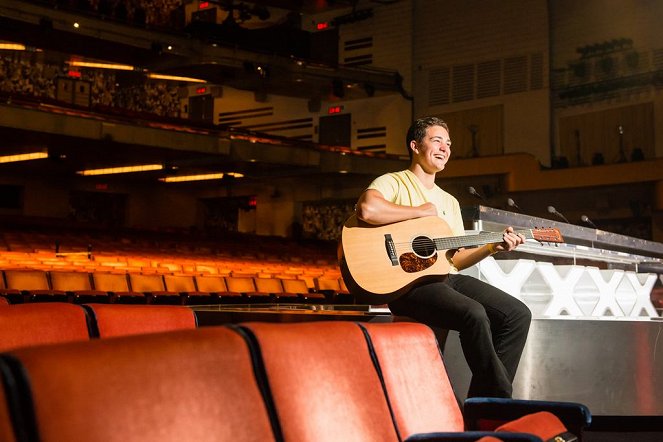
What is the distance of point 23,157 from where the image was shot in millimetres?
11508

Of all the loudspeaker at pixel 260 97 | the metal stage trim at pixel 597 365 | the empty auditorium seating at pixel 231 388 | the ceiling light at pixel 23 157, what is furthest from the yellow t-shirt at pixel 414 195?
the loudspeaker at pixel 260 97

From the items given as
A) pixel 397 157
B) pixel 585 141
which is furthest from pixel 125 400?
pixel 397 157

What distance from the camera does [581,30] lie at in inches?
463

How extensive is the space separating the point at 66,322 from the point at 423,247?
115cm

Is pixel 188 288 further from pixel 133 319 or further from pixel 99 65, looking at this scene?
pixel 99 65

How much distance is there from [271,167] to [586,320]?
34.8 ft

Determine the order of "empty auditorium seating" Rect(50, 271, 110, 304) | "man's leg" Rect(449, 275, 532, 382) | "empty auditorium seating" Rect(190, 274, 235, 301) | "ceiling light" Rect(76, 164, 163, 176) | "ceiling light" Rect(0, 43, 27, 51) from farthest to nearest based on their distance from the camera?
"ceiling light" Rect(76, 164, 163, 176) → "ceiling light" Rect(0, 43, 27, 51) → "empty auditorium seating" Rect(190, 274, 235, 301) → "empty auditorium seating" Rect(50, 271, 110, 304) → "man's leg" Rect(449, 275, 532, 382)

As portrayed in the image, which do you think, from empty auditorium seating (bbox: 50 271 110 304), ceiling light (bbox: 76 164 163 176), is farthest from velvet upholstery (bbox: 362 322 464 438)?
ceiling light (bbox: 76 164 163 176)

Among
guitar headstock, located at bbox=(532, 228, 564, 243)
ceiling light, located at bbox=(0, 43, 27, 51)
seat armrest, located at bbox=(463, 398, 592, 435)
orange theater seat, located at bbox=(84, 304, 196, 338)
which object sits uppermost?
ceiling light, located at bbox=(0, 43, 27, 51)

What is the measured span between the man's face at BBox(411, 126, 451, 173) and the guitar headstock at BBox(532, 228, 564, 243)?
0.34 meters

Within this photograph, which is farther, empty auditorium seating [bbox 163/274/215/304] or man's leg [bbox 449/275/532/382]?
empty auditorium seating [bbox 163/274/215/304]

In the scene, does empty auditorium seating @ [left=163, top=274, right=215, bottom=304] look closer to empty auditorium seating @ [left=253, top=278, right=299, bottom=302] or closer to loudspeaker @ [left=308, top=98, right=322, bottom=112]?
empty auditorium seating @ [left=253, top=278, right=299, bottom=302]

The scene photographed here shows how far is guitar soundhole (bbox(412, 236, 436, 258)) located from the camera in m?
2.08

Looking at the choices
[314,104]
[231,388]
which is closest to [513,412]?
[231,388]
